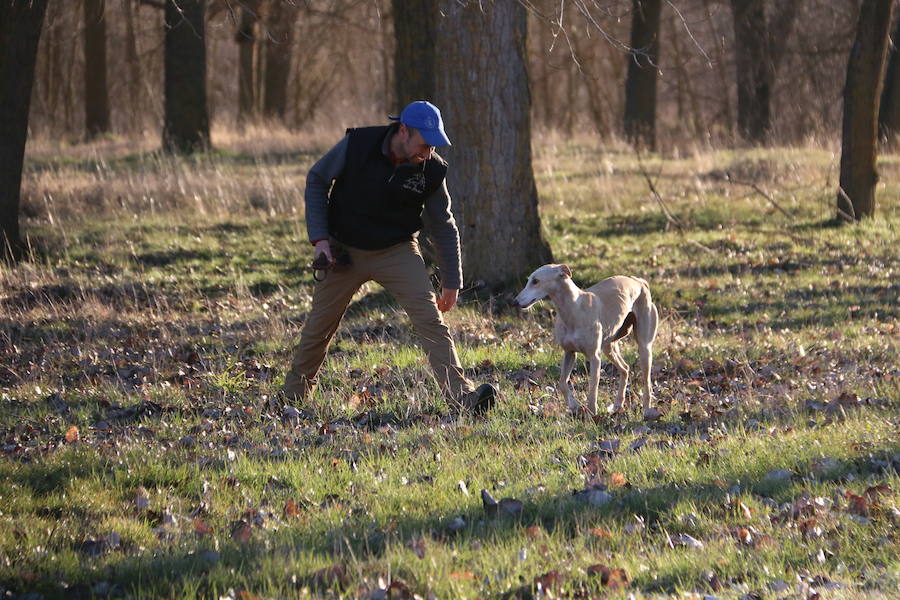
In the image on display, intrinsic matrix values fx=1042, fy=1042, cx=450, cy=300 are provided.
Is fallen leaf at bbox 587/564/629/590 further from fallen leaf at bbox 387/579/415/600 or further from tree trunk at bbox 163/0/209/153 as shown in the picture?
tree trunk at bbox 163/0/209/153

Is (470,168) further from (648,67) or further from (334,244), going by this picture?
(648,67)

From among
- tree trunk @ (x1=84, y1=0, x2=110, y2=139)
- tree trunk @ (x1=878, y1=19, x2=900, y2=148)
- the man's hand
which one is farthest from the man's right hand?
tree trunk @ (x1=84, y1=0, x2=110, y2=139)

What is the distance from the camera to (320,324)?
25.6 ft

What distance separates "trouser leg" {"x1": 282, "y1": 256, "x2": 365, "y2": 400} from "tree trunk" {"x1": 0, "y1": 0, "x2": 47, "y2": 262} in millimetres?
6982

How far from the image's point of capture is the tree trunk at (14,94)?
13070 mm

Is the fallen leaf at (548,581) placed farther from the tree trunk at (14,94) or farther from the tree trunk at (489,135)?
the tree trunk at (14,94)

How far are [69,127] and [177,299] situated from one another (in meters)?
25.3

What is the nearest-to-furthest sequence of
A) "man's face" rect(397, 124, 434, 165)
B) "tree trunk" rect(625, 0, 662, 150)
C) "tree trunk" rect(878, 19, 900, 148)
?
"man's face" rect(397, 124, 434, 165), "tree trunk" rect(878, 19, 900, 148), "tree trunk" rect(625, 0, 662, 150)

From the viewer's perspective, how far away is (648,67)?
26.3 metres

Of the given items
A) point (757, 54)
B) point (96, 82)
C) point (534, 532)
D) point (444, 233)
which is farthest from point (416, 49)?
point (96, 82)

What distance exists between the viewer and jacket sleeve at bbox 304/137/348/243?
23.7 feet

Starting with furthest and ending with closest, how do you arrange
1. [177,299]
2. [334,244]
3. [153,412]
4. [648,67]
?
[648,67] < [177,299] < [153,412] < [334,244]

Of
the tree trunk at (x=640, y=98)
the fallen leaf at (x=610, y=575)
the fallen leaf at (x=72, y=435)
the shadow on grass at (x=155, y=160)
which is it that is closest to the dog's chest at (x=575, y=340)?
the fallen leaf at (x=610, y=575)

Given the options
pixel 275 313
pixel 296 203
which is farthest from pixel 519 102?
pixel 296 203
